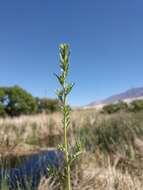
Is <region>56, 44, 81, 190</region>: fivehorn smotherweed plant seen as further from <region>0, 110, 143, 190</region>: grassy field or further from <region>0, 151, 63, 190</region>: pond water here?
<region>0, 110, 143, 190</region>: grassy field

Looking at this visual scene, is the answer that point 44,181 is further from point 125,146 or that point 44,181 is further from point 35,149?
point 35,149

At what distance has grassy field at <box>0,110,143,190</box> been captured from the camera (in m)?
4.98

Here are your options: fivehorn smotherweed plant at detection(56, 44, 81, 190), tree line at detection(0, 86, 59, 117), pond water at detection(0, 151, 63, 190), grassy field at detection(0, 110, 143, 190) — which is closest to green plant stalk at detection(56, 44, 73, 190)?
fivehorn smotherweed plant at detection(56, 44, 81, 190)

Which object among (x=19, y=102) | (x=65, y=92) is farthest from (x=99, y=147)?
(x=19, y=102)

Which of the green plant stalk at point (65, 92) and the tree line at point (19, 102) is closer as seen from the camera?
the green plant stalk at point (65, 92)

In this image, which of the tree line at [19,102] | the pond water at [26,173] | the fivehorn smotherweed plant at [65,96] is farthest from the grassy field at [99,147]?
the tree line at [19,102]

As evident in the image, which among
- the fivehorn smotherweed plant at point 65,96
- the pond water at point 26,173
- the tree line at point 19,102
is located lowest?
the pond water at point 26,173

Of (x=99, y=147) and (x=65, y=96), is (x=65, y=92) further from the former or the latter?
(x=99, y=147)

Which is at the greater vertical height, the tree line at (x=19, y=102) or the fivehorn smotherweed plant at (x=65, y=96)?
the tree line at (x=19, y=102)

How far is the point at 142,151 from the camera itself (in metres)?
6.20

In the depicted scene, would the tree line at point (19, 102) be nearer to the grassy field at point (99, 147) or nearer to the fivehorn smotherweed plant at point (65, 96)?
the grassy field at point (99, 147)

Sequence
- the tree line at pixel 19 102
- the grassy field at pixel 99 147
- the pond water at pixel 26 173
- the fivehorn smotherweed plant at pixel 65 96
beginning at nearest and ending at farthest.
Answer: the fivehorn smotherweed plant at pixel 65 96
the pond water at pixel 26 173
the grassy field at pixel 99 147
the tree line at pixel 19 102

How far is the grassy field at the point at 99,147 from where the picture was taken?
498 centimetres

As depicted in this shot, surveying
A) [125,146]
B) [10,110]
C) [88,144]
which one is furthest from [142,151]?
[10,110]
